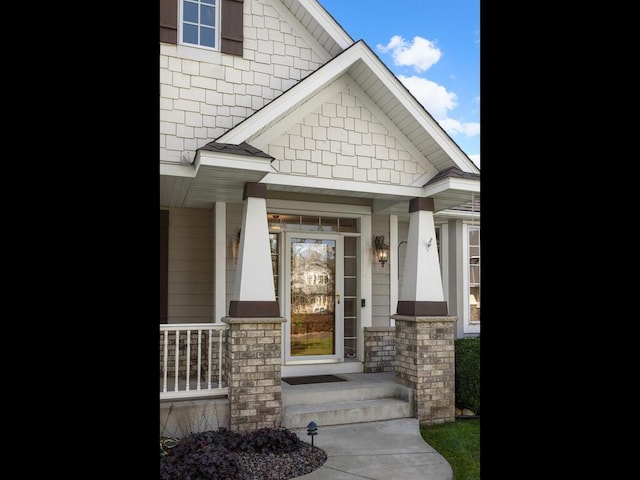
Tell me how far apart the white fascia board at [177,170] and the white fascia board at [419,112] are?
2.52 metres

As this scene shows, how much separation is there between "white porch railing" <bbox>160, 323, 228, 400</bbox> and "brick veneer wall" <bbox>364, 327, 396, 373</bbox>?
228cm

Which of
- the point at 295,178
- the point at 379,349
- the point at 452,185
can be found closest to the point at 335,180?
the point at 295,178

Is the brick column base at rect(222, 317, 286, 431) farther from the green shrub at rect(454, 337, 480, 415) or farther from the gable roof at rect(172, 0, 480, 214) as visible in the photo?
the green shrub at rect(454, 337, 480, 415)

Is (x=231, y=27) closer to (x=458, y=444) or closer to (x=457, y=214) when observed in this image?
(x=457, y=214)

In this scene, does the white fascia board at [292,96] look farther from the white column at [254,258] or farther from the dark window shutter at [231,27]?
the dark window shutter at [231,27]

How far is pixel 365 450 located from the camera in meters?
5.28

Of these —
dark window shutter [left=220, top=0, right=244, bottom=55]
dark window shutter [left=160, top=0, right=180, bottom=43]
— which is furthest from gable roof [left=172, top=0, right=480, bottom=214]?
dark window shutter [left=160, top=0, right=180, bottom=43]

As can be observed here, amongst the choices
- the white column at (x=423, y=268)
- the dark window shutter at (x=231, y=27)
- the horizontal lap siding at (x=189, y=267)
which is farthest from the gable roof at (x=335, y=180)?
the dark window shutter at (x=231, y=27)

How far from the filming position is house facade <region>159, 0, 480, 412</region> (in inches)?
241

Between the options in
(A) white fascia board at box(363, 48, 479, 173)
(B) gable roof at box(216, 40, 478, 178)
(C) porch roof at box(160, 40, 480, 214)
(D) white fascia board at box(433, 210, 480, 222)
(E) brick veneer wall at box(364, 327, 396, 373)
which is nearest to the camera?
(C) porch roof at box(160, 40, 480, 214)

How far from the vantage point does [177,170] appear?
6047 mm
